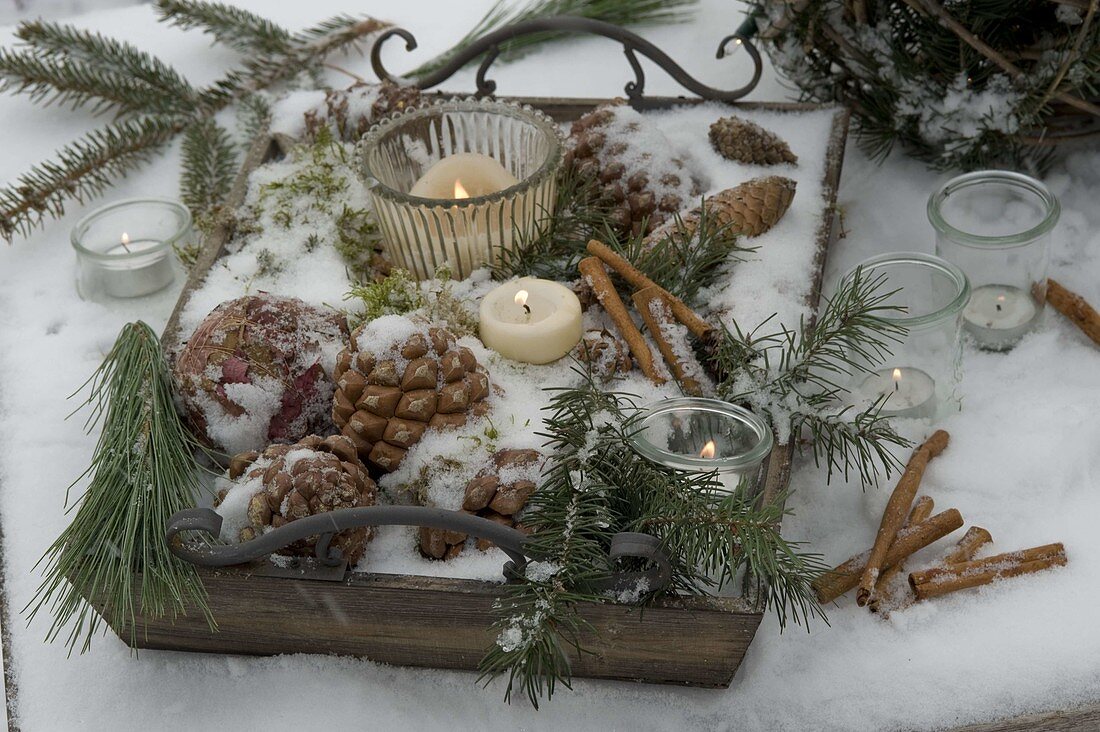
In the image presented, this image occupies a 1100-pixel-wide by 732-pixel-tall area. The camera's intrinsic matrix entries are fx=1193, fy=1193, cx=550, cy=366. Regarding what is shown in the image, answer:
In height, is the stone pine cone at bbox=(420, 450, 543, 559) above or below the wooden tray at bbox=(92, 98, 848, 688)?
above

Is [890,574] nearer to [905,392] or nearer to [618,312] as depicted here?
[905,392]

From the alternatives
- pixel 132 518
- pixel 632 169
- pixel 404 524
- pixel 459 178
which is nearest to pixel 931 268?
pixel 632 169

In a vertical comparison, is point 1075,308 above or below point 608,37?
below

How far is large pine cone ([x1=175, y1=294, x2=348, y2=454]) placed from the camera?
3.04 feet

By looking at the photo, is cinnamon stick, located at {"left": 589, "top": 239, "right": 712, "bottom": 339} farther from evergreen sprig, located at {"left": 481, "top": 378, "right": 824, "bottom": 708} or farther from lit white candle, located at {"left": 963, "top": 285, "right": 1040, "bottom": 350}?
lit white candle, located at {"left": 963, "top": 285, "right": 1040, "bottom": 350}

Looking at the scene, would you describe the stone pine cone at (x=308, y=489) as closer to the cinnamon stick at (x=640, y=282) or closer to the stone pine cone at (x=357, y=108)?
the cinnamon stick at (x=640, y=282)

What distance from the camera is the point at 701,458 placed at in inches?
32.4

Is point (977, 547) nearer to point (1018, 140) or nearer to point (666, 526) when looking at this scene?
point (666, 526)

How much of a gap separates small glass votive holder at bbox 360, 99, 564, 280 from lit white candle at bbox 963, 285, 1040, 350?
414 mm

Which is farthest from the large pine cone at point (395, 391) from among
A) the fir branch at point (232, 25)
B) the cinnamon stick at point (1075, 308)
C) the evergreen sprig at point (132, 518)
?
the fir branch at point (232, 25)

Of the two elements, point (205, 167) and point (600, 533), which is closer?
point (600, 533)

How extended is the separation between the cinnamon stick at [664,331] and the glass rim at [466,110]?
0.51ft

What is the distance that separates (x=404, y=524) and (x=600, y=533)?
0.13 meters

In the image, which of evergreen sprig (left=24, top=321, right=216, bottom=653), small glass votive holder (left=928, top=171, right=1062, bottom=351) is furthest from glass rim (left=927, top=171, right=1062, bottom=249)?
evergreen sprig (left=24, top=321, right=216, bottom=653)
